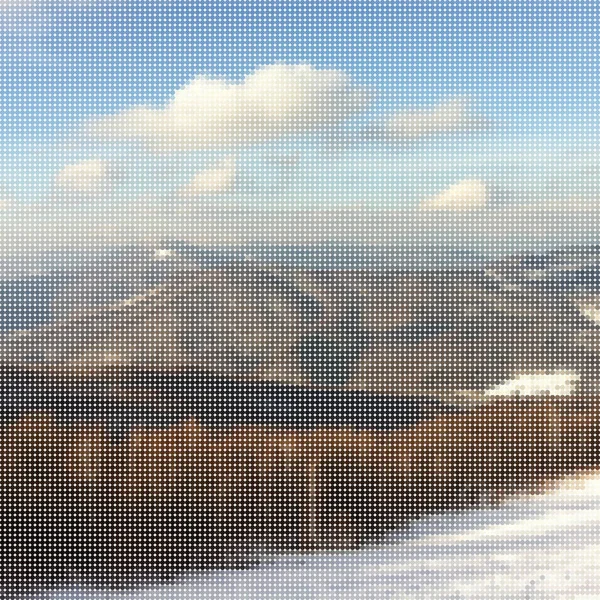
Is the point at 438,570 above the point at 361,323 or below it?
below

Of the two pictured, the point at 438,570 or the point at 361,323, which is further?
the point at 361,323

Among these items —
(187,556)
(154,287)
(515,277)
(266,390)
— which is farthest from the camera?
(154,287)

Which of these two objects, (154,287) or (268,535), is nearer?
(268,535)

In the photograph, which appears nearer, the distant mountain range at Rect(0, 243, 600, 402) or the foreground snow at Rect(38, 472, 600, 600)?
the foreground snow at Rect(38, 472, 600, 600)

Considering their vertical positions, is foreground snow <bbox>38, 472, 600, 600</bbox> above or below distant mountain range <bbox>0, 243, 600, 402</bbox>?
below

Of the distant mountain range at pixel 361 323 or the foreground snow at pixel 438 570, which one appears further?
the distant mountain range at pixel 361 323

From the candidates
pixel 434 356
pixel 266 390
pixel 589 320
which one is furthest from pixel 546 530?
pixel 589 320

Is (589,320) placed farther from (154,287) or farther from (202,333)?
(154,287)

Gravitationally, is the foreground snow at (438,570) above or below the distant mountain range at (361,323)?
below
